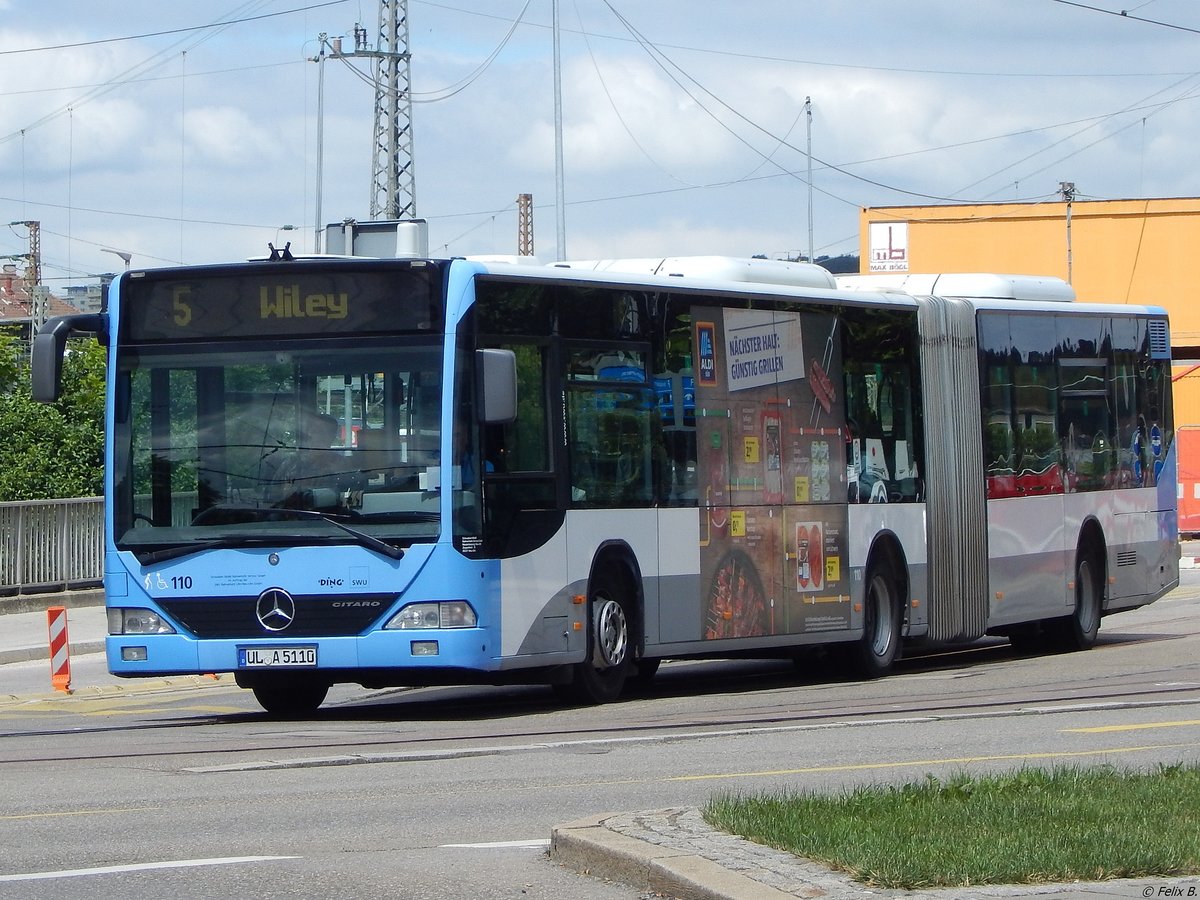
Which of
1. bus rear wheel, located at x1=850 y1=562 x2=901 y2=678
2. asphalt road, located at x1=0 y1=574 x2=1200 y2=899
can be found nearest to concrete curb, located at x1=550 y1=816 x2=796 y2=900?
asphalt road, located at x1=0 y1=574 x2=1200 y2=899

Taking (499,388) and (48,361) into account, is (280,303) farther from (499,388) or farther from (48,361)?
(499,388)

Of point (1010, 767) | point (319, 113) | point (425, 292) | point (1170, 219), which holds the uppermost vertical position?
point (319, 113)

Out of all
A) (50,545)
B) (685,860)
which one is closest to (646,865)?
(685,860)

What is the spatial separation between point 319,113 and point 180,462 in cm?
5185

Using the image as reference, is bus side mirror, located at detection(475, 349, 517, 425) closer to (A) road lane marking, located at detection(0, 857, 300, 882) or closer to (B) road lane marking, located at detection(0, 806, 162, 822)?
(B) road lane marking, located at detection(0, 806, 162, 822)

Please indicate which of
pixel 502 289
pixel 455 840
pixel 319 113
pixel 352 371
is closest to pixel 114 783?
pixel 455 840

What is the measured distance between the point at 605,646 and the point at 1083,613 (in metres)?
8.10

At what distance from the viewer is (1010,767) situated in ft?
34.9

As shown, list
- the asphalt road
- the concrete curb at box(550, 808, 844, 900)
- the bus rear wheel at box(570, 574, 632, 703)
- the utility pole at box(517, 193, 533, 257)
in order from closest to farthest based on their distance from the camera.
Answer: the concrete curb at box(550, 808, 844, 900) → the asphalt road → the bus rear wheel at box(570, 574, 632, 703) → the utility pole at box(517, 193, 533, 257)

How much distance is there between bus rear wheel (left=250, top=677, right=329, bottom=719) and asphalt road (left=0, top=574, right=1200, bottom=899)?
0.25 m

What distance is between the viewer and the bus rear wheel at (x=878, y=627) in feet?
57.3

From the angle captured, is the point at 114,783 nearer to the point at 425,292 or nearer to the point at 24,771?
the point at 24,771

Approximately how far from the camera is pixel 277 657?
13.3 meters

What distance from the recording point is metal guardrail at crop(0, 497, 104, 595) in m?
26.8
